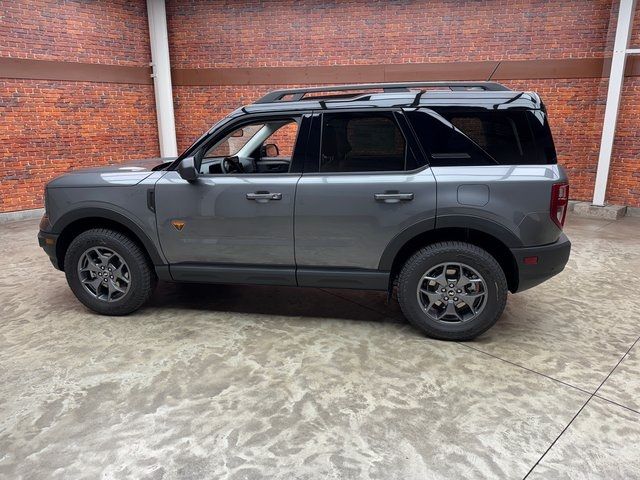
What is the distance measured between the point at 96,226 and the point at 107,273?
0.45 metres

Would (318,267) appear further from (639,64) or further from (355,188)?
(639,64)

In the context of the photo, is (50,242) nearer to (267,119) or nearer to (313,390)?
(267,119)

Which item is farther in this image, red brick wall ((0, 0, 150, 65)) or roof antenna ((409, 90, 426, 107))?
red brick wall ((0, 0, 150, 65))

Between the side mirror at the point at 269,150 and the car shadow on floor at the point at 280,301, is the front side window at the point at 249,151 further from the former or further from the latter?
the car shadow on floor at the point at 280,301

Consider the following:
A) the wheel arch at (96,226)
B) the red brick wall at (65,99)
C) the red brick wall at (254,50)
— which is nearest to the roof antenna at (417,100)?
the wheel arch at (96,226)

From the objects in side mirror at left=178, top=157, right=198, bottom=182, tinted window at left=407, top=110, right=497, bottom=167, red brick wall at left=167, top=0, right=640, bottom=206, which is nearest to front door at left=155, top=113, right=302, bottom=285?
side mirror at left=178, top=157, right=198, bottom=182

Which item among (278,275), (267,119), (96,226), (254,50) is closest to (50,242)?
(96,226)

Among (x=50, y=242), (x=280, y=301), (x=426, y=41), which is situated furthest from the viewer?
(x=426, y=41)

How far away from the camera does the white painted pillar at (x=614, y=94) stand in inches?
307

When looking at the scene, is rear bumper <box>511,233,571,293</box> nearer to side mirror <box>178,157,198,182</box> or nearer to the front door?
the front door

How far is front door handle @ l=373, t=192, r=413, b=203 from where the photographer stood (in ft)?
11.6

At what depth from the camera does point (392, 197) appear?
3562mm

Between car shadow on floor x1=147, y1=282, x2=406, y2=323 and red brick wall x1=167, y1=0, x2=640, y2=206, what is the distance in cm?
608

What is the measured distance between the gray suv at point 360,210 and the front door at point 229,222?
0.4 inches
